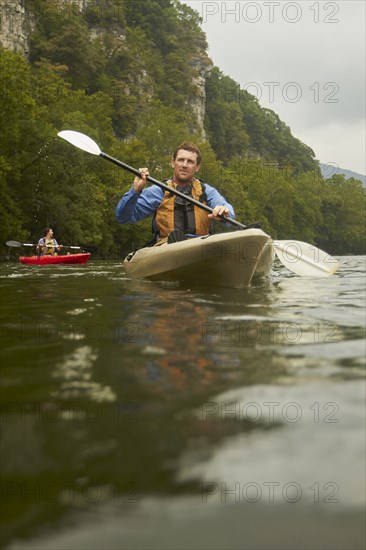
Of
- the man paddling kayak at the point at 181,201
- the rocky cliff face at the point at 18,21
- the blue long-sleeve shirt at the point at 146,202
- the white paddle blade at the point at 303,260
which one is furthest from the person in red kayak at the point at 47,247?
the rocky cliff face at the point at 18,21

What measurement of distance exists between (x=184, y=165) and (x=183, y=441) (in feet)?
16.8

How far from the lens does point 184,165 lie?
593 cm

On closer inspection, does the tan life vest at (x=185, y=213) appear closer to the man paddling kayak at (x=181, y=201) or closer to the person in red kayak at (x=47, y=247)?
the man paddling kayak at (x=181, y=201)

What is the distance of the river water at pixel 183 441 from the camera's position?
782 mm

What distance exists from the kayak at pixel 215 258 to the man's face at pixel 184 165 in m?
1.04

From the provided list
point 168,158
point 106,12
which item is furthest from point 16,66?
point 106,12

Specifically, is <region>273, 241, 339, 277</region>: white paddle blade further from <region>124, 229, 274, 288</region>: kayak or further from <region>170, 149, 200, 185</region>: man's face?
<region>170, 149, 200, 185</region>: man's face

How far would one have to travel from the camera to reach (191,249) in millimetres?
4836

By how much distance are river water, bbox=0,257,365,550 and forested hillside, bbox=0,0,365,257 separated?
52.2 ft

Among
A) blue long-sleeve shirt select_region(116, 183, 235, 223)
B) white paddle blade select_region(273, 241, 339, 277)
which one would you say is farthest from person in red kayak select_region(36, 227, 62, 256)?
white paddle blade select_region(273, 241, 339, 277)

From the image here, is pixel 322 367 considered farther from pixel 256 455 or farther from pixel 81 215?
pixel 81 215

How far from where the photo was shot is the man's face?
19.3 ft

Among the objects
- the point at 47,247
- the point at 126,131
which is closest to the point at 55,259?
the point at 47,247

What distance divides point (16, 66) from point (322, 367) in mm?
19365
